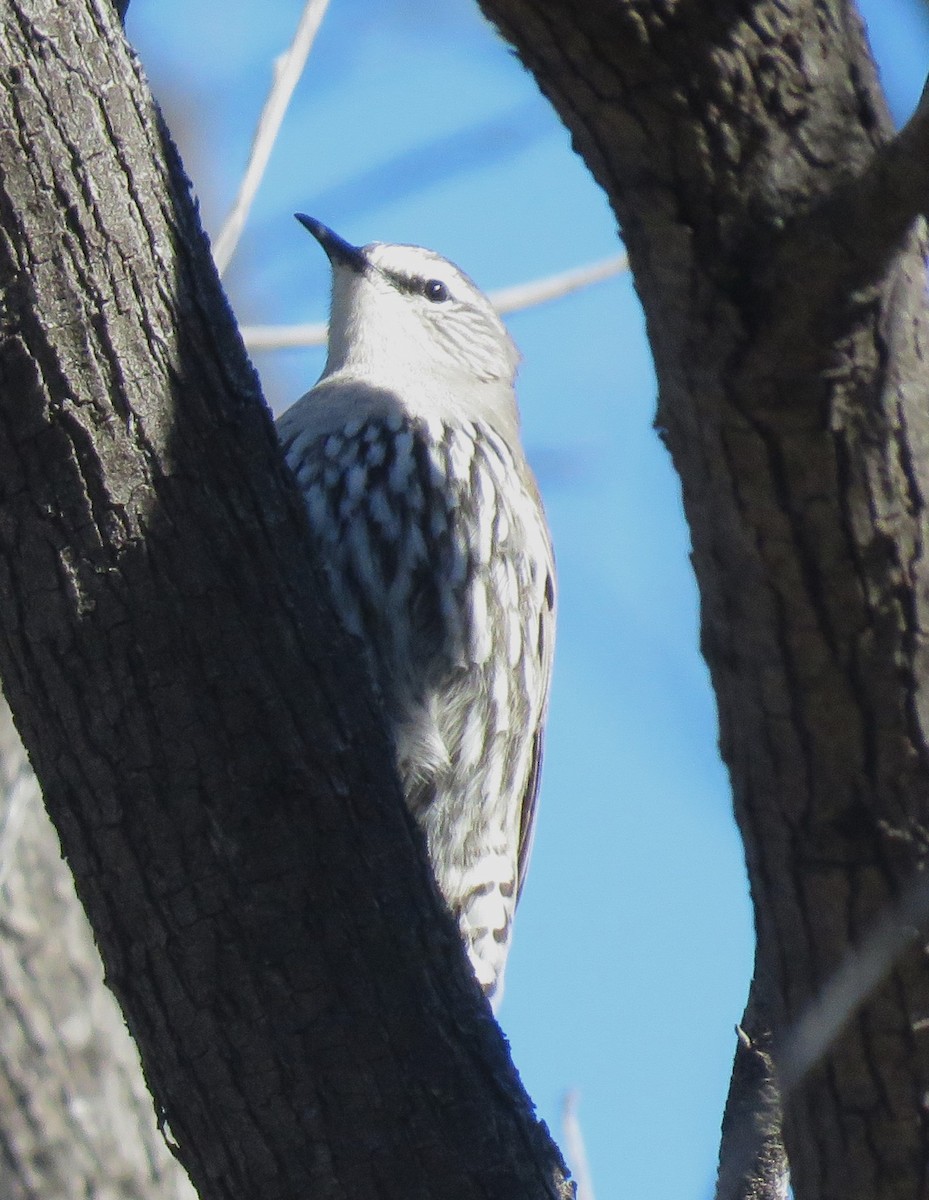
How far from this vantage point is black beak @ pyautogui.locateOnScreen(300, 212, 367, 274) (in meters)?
5.71

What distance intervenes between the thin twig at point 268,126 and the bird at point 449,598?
0.68 meters

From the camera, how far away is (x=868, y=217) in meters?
1.83

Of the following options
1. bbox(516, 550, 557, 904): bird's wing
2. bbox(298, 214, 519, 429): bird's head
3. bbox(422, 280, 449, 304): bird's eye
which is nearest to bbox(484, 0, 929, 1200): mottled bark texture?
bbox(516, 550, 557, 904): bird's wing

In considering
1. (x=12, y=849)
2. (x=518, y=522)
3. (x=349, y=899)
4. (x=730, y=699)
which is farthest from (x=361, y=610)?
(x=730, y=699)

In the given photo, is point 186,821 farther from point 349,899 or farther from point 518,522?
point 518,522

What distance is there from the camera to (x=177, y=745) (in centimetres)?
263

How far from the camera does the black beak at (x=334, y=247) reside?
571 cm

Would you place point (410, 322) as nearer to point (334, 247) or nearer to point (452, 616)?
point (334, 247)

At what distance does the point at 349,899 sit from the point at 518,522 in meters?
2.32

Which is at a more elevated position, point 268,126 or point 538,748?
point 268,126

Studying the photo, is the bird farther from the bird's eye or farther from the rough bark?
the rough bark

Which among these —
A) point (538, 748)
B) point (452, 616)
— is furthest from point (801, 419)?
point (538, 748)

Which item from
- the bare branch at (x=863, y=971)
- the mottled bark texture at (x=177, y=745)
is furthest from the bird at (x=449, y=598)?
the bare branch at (x=863, y=971)

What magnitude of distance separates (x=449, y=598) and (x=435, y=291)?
5.81 ft
